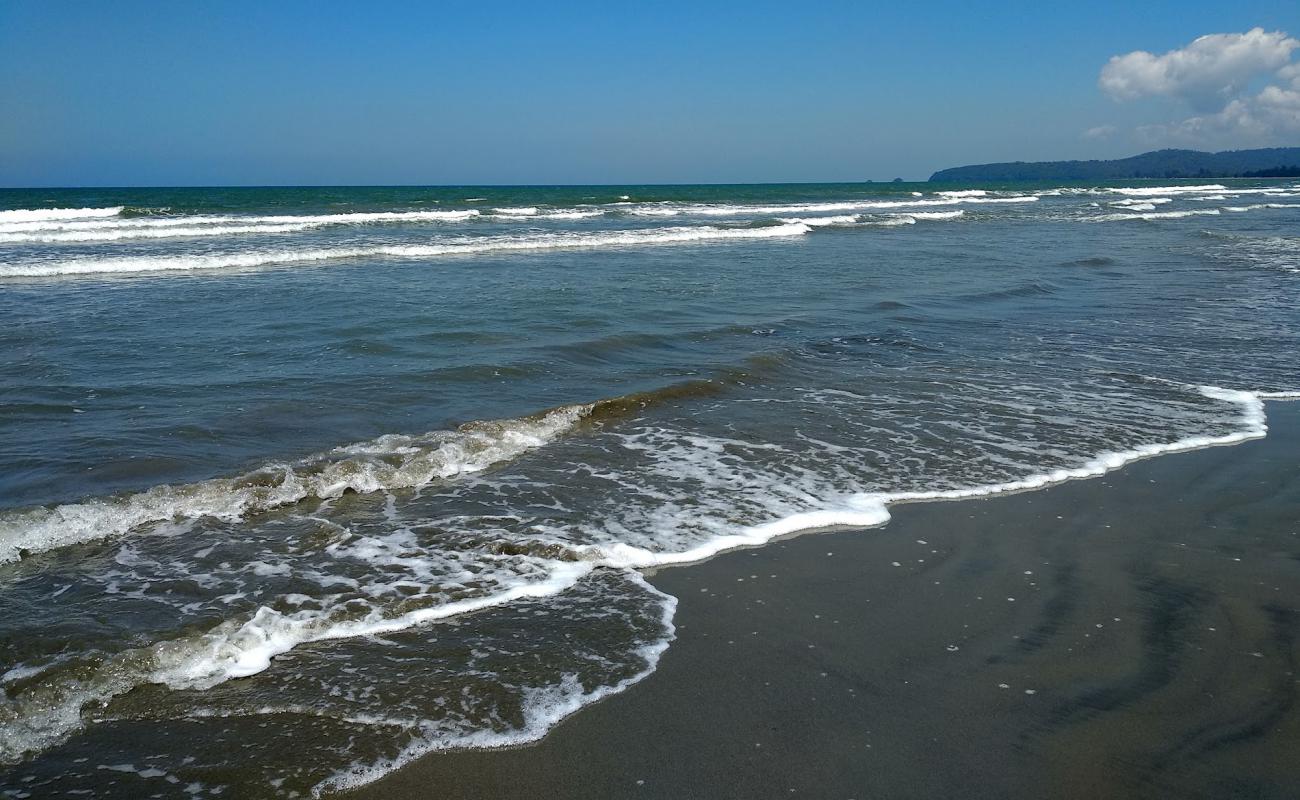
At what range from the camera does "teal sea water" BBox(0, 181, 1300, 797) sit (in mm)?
3416

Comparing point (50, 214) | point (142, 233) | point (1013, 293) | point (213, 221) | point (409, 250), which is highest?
point (50, 214)

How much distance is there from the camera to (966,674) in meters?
3.58

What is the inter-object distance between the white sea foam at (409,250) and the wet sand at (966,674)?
18327 mm

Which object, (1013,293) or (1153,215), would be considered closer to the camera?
(1013,293)

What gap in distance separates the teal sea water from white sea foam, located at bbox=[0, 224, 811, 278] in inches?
90.9

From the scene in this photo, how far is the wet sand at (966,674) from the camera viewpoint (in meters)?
2.95

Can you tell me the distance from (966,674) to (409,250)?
70.5 feet

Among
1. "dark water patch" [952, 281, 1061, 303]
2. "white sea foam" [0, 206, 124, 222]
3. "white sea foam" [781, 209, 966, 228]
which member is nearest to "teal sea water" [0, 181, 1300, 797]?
"dark water patch" [952, 281, 1061, 303]

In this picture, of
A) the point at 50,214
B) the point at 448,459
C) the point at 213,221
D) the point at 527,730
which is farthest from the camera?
the point at 50,214

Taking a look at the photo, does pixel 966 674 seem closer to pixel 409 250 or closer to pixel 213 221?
pixel 409 250

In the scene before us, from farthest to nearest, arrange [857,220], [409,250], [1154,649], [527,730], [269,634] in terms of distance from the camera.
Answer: [857,220], [409,250], [269,634], [1154,649], [527,730]

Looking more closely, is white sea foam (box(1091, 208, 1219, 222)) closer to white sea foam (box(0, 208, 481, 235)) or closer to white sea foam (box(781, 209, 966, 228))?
white sea foam (box(781, 209, 966, 228))

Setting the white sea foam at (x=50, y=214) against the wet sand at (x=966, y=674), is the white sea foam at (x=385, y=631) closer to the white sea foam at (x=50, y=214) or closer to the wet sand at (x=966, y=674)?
the wet sand at (x=966, y=674)

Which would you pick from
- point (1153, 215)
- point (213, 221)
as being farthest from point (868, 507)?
point (1153, 215)
